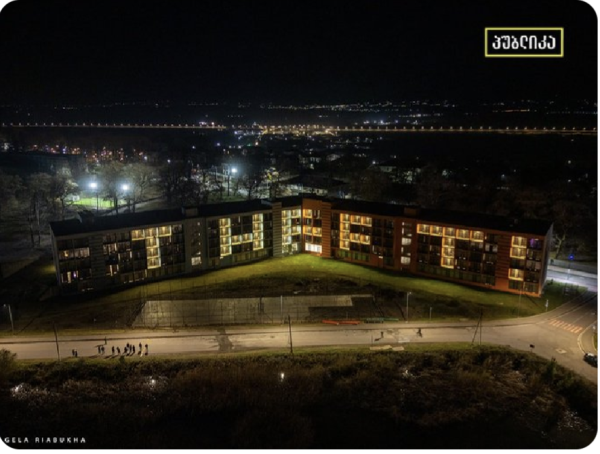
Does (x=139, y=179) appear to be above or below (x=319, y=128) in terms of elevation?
below

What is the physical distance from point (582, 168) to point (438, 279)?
36020 mm

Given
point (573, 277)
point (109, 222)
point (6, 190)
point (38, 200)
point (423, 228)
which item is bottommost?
point (573, 277)

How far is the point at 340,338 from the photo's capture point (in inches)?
1063

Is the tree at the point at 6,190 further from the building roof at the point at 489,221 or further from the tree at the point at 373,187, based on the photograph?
the building roof at the point at 489,221

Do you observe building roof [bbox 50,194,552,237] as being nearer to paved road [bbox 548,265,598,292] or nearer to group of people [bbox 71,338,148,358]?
paved road [bbox 548,265,598,292]

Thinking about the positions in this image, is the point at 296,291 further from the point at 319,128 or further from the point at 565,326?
the point at 319,128

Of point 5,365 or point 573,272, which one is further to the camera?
point 573,272

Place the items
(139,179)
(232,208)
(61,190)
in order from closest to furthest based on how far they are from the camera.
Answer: (232,208)
(61,190)
(139,179)

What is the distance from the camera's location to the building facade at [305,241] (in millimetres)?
33688

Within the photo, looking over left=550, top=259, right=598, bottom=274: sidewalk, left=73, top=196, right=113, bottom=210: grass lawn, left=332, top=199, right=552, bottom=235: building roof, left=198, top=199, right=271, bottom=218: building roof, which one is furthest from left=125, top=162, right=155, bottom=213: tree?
left=550, top=259, right=598, bottom=274: sidewalk

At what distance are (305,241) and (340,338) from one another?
17.0 meters

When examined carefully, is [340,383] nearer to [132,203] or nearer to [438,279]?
[438,279]

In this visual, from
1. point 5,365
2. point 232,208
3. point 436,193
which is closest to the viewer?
point 5,365

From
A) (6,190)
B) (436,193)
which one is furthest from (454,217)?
(6,190)
